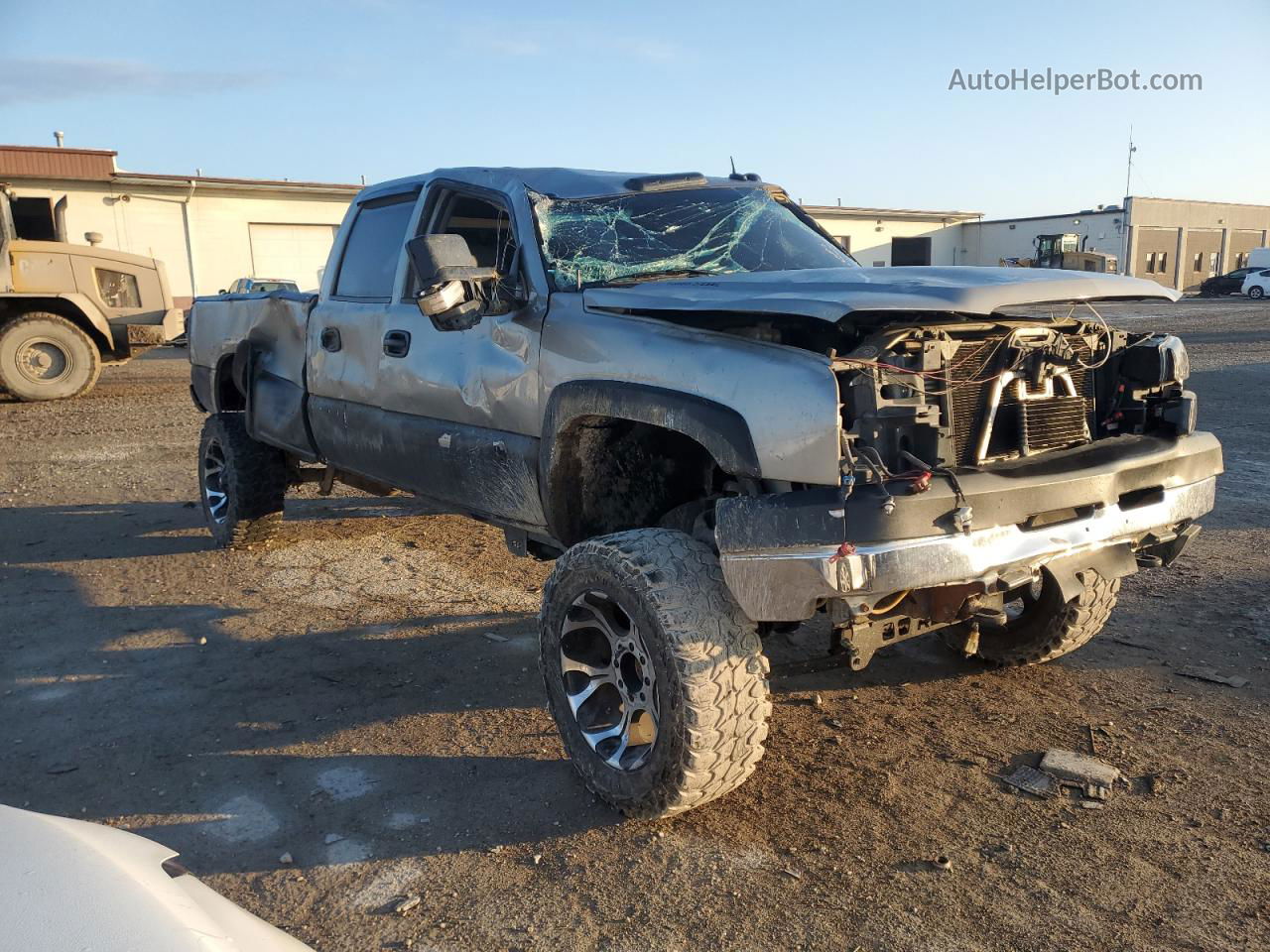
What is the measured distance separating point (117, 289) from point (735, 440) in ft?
45.9

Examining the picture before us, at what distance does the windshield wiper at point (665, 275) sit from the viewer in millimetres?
3764

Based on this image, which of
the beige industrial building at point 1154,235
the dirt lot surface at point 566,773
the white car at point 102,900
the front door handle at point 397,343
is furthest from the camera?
the beige industrial building at point 1154,235

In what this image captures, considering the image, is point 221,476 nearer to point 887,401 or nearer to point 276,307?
point 276,307

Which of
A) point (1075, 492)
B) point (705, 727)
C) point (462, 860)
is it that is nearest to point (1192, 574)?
point (1075, 492)

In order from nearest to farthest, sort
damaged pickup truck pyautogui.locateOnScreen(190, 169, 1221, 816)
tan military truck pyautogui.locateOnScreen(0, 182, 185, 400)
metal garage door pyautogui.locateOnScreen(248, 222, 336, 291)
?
damaged pickup truck pyautogui.locateOnScreen(190, 169, 1221, 816), tan military truck pyautogui.locateOnScreen(0, 182, 185, 400), metal garage door pyautogui.locateOnScreen(248, 222, 336, 291)

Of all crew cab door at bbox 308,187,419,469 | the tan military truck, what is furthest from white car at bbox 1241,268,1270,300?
crew cab door at bbox 308,187,419,469

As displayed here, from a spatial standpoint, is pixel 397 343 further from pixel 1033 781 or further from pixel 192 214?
pixel 192 214

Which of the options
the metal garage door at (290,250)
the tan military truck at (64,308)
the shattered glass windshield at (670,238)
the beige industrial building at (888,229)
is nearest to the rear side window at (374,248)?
the shattered glass windshield at (670,238)

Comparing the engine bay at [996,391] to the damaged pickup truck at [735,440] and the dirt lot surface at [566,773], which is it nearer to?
the damaged pickup truck at [735,440]

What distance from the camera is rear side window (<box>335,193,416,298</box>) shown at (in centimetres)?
473

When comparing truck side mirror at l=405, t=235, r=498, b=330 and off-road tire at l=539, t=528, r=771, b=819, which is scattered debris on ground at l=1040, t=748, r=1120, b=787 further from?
truck side mirror at l=405, t=235, r=498, b=330

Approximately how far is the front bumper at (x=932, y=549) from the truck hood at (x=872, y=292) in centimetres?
52

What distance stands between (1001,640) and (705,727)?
1.97 metres

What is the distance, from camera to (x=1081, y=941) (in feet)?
8.05
